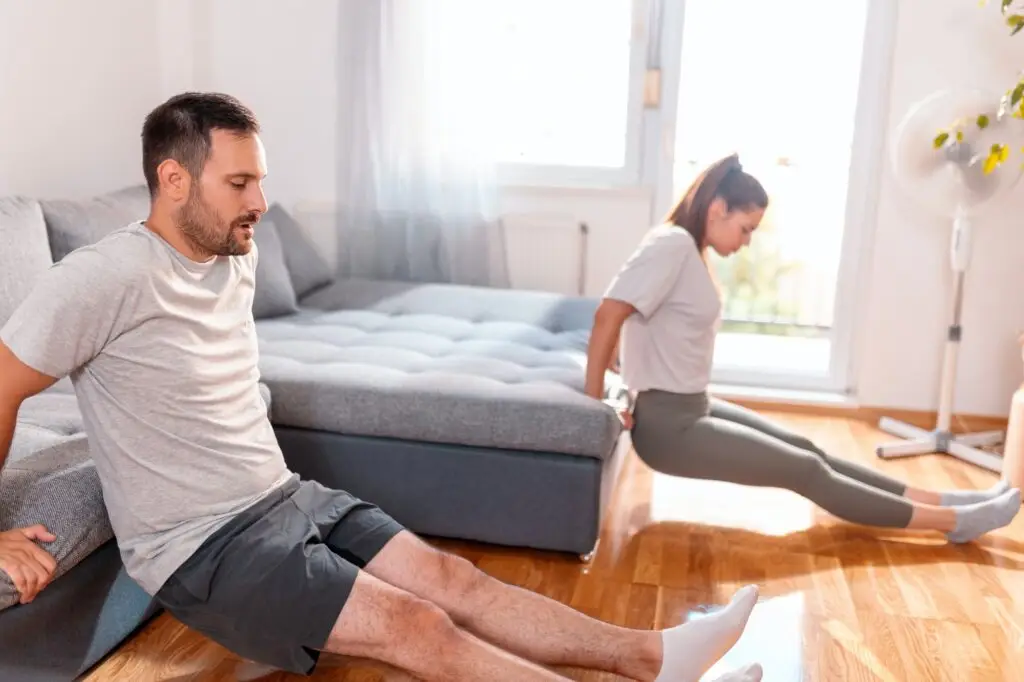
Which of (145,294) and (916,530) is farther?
(916,530)

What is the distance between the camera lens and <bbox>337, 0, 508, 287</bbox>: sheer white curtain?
3822 mm

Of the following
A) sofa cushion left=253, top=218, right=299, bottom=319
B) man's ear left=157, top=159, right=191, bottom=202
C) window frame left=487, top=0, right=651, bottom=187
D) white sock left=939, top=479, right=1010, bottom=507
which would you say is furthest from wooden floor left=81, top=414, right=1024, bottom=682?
window frame left=487, top=0, right=651, bottom=187

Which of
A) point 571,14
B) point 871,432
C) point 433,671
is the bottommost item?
point 871,432

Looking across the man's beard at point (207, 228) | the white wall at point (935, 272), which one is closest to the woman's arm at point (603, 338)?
the man's beard at point (207, 228)

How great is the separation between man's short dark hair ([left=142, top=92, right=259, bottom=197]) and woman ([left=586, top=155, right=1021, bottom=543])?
114 centimetres

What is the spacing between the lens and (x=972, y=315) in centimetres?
372

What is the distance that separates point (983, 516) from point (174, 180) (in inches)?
87.0

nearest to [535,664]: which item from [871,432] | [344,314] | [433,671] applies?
[433,671]

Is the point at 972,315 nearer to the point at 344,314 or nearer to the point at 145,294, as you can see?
the point at 344,314

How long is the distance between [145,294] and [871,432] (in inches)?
115

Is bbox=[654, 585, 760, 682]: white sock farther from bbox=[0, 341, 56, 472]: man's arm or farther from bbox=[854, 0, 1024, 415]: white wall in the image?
bbox=[854, 0, 1024, 415]: white wall

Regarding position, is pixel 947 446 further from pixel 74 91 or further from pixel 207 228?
pixel 74 91

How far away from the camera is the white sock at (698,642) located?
5.79 feet

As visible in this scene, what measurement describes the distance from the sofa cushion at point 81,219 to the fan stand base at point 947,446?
2.59 meters
